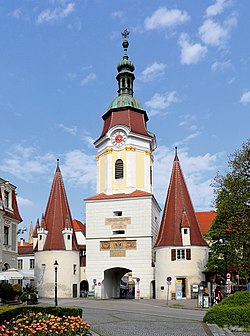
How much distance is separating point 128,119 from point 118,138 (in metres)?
2.68

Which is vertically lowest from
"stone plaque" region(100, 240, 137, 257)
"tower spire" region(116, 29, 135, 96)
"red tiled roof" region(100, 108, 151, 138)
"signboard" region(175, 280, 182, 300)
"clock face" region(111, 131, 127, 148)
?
"signboard" region(175, 280, 182, 300)

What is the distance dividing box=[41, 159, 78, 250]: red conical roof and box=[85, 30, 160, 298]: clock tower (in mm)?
3154

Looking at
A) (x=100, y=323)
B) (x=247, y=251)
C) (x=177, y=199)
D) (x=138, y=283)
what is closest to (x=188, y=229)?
(x=177, y=199)

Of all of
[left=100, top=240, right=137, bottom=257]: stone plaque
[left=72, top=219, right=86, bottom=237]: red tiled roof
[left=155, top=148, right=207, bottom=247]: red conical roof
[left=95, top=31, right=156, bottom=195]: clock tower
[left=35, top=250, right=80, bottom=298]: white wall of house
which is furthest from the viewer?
[left=72, top=219, right=86, bottom=237]: red tiled roof

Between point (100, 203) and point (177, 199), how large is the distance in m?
8.69

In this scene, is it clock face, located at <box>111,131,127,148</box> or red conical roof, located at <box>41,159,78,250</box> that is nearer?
red conical roof, located at <box>41,159,78,250</box>

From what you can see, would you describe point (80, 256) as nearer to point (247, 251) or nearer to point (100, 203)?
point (100, 203)

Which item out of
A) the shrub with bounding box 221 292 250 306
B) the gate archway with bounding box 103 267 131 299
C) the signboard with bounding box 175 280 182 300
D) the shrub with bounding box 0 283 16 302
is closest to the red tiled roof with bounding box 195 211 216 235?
the gate archway with bounding box 103 267 131 299

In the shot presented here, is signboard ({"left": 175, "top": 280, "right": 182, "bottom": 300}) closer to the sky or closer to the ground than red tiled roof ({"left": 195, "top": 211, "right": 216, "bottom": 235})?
closer to the ground

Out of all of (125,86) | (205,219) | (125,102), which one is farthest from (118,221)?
(205,219)

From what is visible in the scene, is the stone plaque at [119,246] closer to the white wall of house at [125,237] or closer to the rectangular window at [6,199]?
the white wall of house at [125,237]

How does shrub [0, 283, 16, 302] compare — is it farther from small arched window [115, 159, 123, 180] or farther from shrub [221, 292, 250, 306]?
small arched window [115, 159, 123, 180]

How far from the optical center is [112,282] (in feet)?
184

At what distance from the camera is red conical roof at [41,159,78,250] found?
53.9 metres
